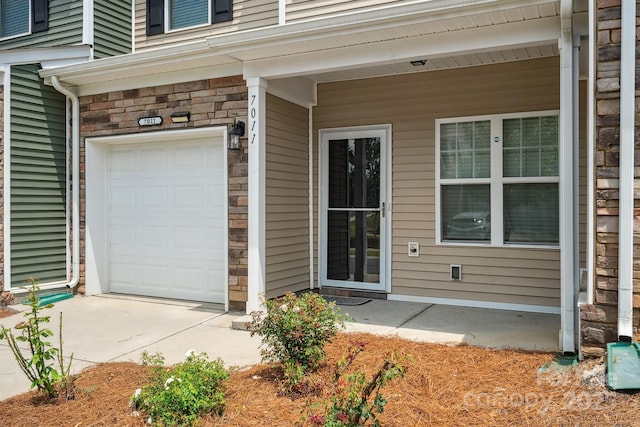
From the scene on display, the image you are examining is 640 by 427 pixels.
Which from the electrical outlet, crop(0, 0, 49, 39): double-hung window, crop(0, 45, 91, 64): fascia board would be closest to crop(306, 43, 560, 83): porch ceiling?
the electrical outlet

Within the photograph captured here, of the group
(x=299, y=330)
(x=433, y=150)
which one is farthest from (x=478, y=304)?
(x=299, y=330)

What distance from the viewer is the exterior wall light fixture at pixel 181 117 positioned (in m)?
6.15

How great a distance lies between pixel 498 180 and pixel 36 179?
575cm

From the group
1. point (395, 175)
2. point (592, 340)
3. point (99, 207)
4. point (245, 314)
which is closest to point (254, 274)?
point (245, 314)

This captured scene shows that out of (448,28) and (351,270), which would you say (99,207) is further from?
(448,28)

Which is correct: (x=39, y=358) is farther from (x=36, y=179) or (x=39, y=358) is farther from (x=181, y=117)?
(x=36, y=179)

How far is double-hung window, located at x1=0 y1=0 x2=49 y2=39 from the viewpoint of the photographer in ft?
26.3

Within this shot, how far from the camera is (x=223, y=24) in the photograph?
7.37 m

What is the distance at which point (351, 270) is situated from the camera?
21.9ft

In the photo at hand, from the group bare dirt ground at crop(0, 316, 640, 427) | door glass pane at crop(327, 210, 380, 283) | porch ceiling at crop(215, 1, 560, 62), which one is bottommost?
bare dirt ground at crop(0, 316, 640, 427)

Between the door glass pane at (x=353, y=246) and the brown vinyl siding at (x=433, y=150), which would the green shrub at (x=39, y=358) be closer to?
the door glass pane at (x=353, y=246)

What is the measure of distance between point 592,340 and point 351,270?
3408 mm

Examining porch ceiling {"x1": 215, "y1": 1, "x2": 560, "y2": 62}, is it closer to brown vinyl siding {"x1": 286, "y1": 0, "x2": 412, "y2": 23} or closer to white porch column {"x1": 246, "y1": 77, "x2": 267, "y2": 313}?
white porch column {"x1": 246, "y1": 77, "x2": 267, "y2": 313}

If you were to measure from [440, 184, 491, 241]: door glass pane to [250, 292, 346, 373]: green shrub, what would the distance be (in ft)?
9.07
